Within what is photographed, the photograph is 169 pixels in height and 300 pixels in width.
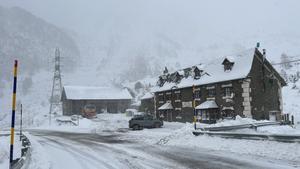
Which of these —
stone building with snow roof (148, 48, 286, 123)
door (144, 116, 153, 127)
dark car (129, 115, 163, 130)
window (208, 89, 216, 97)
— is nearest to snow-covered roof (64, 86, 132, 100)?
stone building with snow roof (148, 48, 286, 123)

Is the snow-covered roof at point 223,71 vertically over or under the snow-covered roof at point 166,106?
over

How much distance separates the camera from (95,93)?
72.8 m

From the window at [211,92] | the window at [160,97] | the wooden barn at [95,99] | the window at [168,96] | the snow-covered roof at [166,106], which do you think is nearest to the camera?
the window at [211,92]

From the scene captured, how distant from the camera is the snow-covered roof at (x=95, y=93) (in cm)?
6981

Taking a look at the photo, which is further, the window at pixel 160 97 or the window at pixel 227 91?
the window at pixel 160 97

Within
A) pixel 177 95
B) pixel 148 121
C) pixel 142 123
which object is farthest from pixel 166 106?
pixel 142 123

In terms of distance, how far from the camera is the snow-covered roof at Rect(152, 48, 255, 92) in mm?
34219

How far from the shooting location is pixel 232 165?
35.0ft

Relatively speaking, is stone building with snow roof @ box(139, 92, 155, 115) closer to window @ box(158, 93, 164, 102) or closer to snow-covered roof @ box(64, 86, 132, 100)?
window @ box(158, 93, 164, 102)

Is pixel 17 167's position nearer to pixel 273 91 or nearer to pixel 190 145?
pixel 190 145

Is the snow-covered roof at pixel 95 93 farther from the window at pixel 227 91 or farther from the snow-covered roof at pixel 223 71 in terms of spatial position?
the window at pixel 227 91

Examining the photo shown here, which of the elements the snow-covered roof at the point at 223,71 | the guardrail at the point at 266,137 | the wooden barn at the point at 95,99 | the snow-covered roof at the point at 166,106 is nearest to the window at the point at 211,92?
the snow-covered roof at the point at 223,71

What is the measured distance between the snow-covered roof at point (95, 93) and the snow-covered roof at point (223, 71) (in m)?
31.5

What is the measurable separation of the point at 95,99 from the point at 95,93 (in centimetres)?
328
